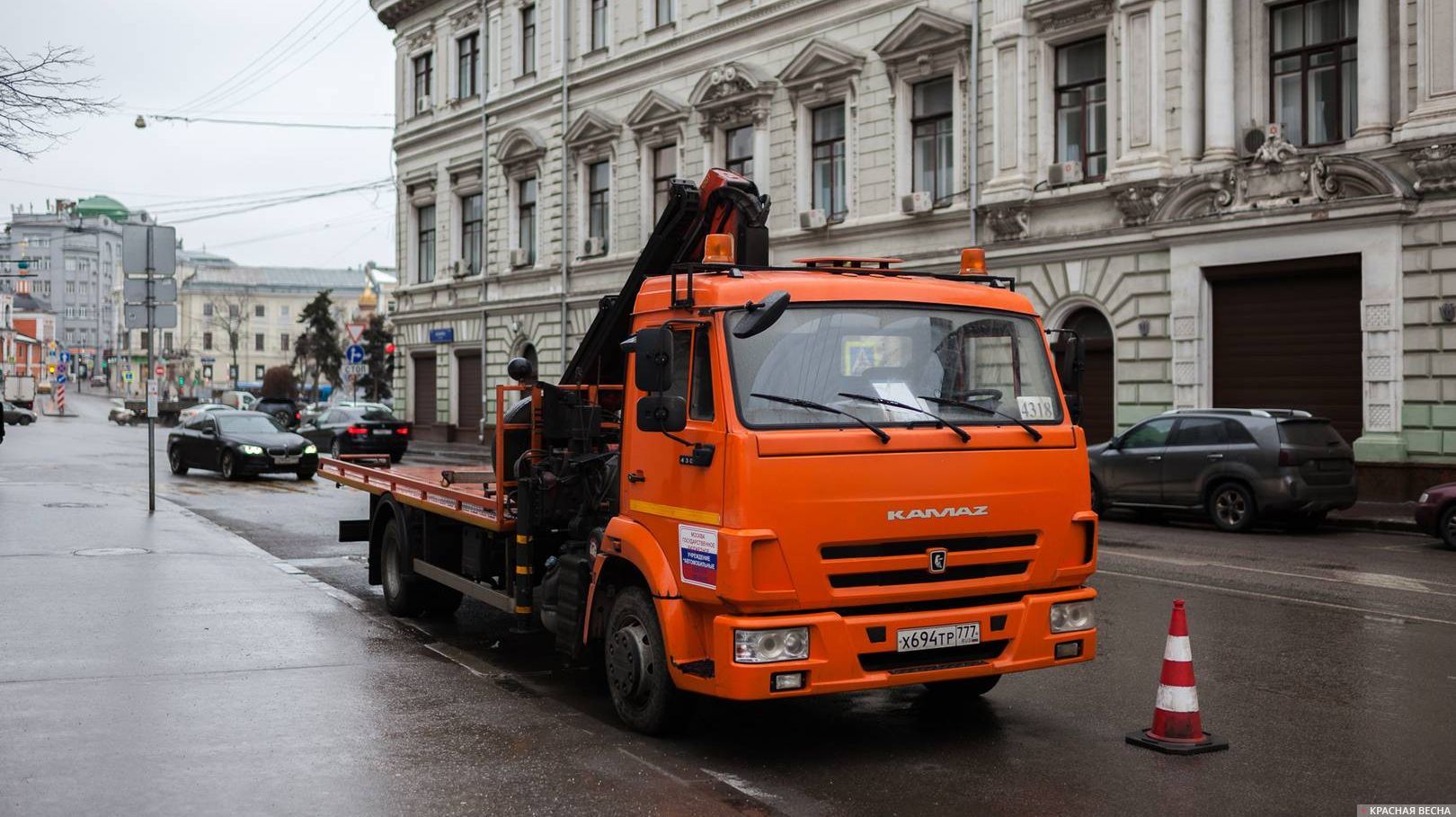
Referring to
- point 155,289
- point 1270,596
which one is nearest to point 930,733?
point 1270,596

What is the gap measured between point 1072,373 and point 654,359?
2361 millimetres

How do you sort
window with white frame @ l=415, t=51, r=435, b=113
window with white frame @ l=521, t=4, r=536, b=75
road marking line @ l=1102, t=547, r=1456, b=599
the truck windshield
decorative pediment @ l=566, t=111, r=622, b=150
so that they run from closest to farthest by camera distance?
the truck windshield
road marking line @ l=1102, t=547, r=1456, b=599
decorative pediment @ l=566, t=111, r=622, b=150
window with white frame @ l=521, t=4, r=536, b=75
window with white frame @ l=415, t=51, r=435, b=113

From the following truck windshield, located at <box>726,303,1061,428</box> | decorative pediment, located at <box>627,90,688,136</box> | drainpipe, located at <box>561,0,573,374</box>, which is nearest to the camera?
truck windshield, located at <box>726,303,1061,428</box>

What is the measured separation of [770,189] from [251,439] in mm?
12590

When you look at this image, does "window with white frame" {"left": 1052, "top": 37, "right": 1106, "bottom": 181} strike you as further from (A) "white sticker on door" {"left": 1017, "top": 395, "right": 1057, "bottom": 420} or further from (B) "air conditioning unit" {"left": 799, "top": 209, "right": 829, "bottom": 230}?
(A) "white sticker on door" {"left": 1017, "top": 395, "right": 1057, "bottom": 420}

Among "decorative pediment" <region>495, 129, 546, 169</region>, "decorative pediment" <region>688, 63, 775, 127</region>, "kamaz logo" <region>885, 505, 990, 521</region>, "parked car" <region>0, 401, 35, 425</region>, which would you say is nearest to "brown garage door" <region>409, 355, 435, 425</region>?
"decorative pediment" <region>495, 129, 546, 169</region>

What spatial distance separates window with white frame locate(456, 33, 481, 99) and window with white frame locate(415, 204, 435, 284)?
14.1 feet

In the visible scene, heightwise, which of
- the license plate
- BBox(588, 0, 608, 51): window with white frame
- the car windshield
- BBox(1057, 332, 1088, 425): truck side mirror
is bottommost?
the license plate

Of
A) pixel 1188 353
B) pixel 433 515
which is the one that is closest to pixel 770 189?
pixel 1188 353

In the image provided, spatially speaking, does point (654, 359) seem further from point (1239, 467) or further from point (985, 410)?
point (1239, 467)

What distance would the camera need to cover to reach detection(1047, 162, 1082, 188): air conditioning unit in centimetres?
2423

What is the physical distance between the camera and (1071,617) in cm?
672

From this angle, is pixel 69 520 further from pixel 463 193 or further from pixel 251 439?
pixel 463 193

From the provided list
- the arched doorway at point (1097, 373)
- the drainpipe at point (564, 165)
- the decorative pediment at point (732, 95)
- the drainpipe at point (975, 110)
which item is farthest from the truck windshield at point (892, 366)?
the drainpipe at point (564, 165)
